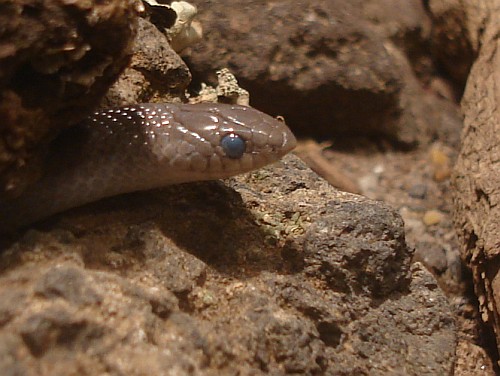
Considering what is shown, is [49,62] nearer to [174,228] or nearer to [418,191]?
[174,228]

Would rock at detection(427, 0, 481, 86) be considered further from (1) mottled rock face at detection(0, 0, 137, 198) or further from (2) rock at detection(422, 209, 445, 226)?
(1) mottled rock face at detection(0, 0, 137, 198)

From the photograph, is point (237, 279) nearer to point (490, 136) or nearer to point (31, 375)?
point (31, 375)

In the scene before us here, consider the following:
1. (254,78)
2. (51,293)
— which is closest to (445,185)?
(254,78)

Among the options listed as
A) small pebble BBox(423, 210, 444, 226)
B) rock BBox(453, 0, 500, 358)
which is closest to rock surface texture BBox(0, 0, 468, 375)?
rock BBox(453, 0, 500, 358)

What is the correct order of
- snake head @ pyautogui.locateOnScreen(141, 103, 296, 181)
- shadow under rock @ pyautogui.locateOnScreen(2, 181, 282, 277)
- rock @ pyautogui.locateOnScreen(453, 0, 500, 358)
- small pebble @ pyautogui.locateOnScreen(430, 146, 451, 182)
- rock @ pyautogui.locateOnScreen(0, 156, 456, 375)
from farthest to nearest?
small pebble @ pyautogui.locateOnScreen(430, 146, 451, 182) < rock @ pyautogui.locateOnScreen(453, 0, 500, 358) < snake head @ pyautogui.locateOnScreen(141, 103, 296, 181) < shadow under rock @ pyautogui.locateOnScreen(2, 181, 282, 277) < rock @ pyautogui.locateOnScreen(0, 156, 456, 375)

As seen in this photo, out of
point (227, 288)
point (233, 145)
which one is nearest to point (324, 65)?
point (233, 145)
